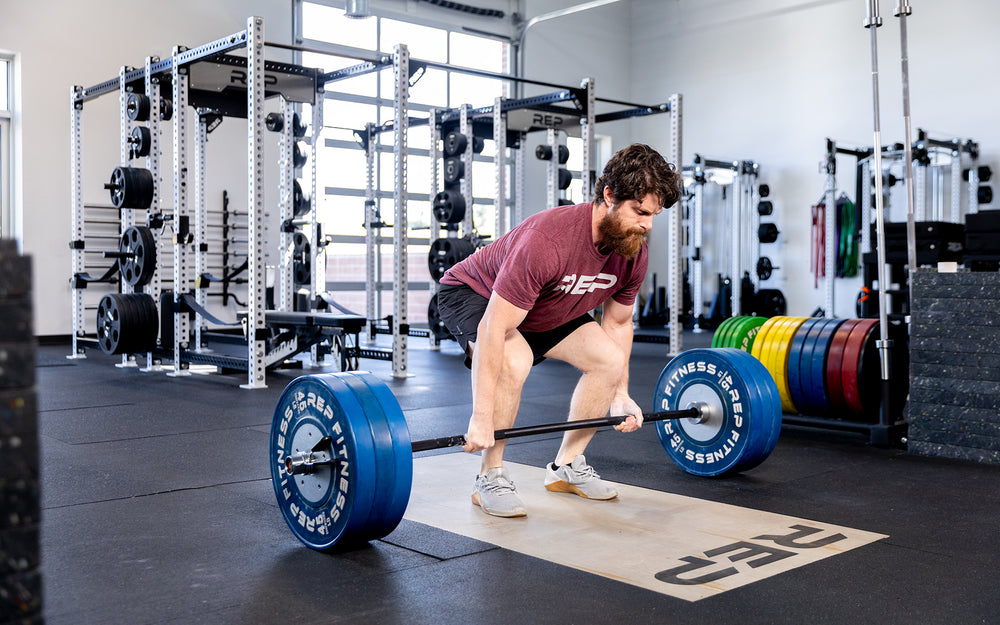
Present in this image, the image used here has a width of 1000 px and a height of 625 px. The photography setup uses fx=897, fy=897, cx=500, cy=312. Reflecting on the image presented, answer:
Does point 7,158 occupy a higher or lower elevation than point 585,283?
higher

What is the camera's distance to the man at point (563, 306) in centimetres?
208

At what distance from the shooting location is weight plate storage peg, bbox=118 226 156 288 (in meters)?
5.77

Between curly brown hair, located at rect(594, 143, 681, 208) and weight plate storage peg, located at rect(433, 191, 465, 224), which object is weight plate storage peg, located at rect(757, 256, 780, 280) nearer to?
weight plate storage peg, located at rect(433, 191, 465, 224)

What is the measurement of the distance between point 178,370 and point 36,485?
542cm

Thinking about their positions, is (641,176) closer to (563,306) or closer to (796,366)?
(563,306)

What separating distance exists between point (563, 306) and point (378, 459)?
67 centimetres

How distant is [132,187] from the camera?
571 centimetres

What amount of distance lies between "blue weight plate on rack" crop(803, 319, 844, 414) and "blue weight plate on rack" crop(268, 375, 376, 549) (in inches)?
89.6

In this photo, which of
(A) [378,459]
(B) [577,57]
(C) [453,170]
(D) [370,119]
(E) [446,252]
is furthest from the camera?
(B) [577,57]

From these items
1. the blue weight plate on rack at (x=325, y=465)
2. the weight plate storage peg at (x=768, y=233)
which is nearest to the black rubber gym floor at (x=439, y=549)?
the blue weight plate on rack at (x=325, y=465)

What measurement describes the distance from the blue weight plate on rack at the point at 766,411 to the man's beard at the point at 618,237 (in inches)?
30.8

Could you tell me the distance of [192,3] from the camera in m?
8.62

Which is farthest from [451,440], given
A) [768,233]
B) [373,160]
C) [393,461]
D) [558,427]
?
[768,233]

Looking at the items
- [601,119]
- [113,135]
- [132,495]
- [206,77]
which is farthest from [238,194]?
[132,495]
